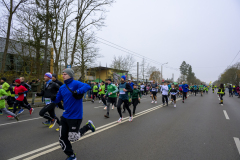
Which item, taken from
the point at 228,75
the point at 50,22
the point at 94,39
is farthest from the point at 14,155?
the point at 228,75

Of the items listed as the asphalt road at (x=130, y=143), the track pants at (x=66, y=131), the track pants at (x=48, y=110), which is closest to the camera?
the track pants at (x=66, y=131)

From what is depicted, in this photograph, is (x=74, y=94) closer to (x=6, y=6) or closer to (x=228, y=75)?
(x=6, y=6)

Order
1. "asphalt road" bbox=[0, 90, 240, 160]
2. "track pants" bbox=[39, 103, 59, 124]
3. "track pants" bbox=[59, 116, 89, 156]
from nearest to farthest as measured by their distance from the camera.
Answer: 1. "track pants" bbox=[59, 116, 89, 156]
2. "asphalt road" bbox=[0, 90, 240, 160]
3. "track pants" bbox=[39, 103, 59, 124]

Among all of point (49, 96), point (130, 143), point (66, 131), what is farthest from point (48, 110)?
point (130, 143)

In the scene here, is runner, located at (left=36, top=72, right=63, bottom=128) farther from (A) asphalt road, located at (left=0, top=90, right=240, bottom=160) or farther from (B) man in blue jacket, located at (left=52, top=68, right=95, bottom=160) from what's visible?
(B) man in blue jacket, located at (left=52, top=68, right=95, bottom=160)

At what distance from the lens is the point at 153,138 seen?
4.91m

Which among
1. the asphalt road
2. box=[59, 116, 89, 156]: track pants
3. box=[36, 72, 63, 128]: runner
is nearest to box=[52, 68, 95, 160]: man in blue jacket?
box=[59, 116, 89, 156]: track pants

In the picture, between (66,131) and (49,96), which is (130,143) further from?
(49,96)

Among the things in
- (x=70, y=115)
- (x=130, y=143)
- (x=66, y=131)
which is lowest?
(x=130, y=143)

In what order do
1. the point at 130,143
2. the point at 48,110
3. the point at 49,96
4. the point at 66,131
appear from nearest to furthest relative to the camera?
the point at 66,131, the point at 130,143, the point at 48,110, the point at 49,96

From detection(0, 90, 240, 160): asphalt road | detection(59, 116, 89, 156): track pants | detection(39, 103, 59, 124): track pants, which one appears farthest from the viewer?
detection(39, 103, 59, 124): track pants

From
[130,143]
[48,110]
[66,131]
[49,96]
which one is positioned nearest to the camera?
[66,131]

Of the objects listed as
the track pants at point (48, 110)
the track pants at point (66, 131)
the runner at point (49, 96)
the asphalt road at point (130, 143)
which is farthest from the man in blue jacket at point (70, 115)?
the track pants at point (48, 110)

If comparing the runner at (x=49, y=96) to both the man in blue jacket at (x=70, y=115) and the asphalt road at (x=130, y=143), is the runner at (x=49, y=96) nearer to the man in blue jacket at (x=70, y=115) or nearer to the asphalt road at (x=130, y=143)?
the asphalt road at (x=130, y=143)
